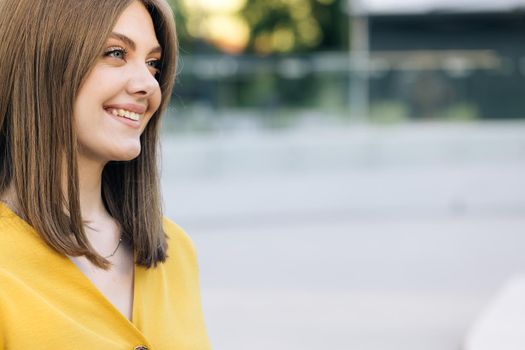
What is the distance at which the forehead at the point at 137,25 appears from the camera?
72.2 inches

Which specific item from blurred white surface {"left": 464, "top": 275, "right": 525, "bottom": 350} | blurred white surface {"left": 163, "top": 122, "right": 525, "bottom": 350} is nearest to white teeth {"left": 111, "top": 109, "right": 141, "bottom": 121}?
Result: blurred white surface {"left": 464, "top": 275, "right": 525, "bottom": 350}

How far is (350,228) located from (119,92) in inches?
394

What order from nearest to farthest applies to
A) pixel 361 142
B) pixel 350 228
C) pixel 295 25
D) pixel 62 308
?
pixel 62 308
pixel 350 228
pixel 361 142
pixel 295 25

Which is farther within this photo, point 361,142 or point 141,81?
point 361,142

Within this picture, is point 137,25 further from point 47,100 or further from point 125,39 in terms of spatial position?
point 47,100

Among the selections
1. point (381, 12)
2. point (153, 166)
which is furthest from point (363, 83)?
point (153, 166)

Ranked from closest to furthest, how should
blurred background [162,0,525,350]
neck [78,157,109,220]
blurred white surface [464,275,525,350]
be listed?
neck [78,157,109,220] → blurred white surface [464,275,525,350] → blurred background [162,0,525,350]

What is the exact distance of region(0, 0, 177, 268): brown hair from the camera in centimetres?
174

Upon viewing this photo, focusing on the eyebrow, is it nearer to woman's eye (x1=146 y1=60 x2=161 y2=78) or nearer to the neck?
woman's eye (x1=146 y1=60 x2=161 y2=78)

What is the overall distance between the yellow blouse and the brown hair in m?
0.04

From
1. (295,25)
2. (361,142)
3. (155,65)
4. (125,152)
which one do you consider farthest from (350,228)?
(295,25)

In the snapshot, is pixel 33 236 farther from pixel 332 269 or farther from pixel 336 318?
pixel 332 269

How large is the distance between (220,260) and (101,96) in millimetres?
7745

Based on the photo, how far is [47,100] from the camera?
176 centimetres
